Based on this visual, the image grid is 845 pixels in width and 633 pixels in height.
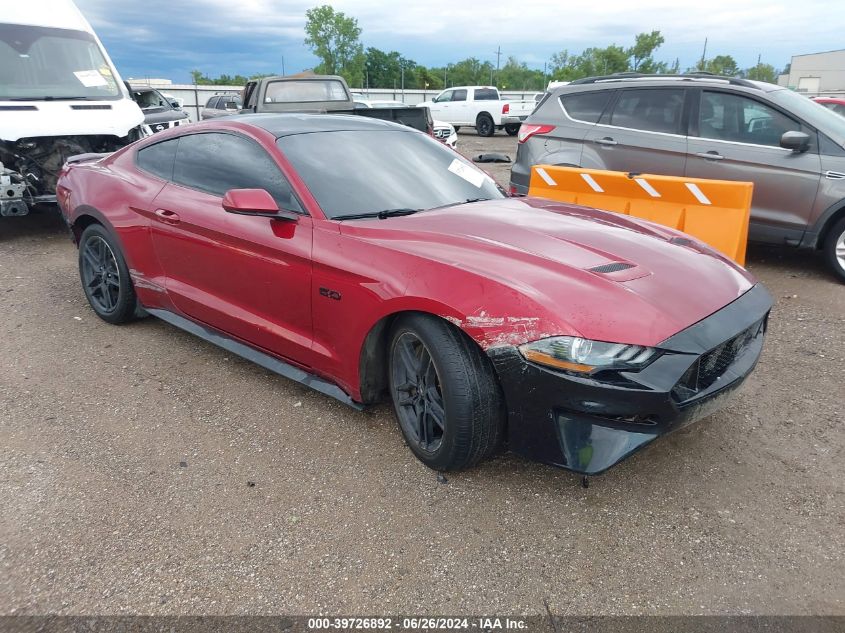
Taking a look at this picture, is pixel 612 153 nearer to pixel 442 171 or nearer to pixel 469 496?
pixel 442 171

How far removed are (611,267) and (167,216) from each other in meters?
2.73

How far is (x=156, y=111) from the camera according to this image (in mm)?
11430

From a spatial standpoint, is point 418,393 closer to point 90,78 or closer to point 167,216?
point 167,216

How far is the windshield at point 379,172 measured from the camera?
342cm

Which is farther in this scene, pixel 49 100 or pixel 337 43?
pixel 337 43

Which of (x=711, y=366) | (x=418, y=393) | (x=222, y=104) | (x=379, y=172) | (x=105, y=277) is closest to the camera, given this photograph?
(x=711, y=366)

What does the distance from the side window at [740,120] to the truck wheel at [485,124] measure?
56.8 feet

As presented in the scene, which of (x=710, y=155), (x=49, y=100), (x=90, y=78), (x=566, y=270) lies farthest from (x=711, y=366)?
(x=90, y=78)

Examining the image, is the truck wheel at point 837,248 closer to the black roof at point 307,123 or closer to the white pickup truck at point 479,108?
the black roof at point 307,123

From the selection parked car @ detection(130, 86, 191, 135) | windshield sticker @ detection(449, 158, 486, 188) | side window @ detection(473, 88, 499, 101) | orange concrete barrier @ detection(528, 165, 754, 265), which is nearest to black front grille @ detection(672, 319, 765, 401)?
windshield sticker @ detection(449, 158, 486, 188)

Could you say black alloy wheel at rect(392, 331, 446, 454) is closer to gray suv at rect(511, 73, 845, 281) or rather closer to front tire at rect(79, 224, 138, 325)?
front tire at rect(79, 224, 138, 325)

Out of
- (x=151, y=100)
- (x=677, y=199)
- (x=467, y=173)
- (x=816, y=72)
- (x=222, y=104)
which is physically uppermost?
(x=816, y=72)

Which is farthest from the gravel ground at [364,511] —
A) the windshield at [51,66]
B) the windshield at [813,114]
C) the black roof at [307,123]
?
the windshield at [51,66]

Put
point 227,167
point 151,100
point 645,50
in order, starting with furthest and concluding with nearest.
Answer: point 645,50 → point 151,100 → point 227,167
